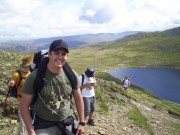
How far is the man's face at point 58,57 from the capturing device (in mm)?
6410

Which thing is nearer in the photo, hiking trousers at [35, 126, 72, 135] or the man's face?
the man's face

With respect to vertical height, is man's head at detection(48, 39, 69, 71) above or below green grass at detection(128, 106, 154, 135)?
above

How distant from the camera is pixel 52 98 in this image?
6.58 metres

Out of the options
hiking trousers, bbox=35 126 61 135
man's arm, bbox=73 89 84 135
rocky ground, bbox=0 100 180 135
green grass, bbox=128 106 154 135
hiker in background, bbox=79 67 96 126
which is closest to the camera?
hiking trousers, bbox=35 126 61 135

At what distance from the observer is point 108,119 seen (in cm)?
2145

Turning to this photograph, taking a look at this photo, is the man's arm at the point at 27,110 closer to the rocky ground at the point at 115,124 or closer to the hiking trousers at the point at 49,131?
the hiking trousers at the point at 49,131

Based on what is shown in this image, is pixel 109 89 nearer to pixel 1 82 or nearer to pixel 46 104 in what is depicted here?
pixel 1 82

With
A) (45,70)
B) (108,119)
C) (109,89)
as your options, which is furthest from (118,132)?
(45,70)

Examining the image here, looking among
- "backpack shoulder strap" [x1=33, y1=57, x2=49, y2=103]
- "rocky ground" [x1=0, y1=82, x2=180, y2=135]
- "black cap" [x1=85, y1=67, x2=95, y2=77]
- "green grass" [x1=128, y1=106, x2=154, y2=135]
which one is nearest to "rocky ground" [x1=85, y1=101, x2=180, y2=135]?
"rocky ground" [x1=0, y1=82, x2=180, y2=135]

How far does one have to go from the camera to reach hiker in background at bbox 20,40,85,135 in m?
6.39

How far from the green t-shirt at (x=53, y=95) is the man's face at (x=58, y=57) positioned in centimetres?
26

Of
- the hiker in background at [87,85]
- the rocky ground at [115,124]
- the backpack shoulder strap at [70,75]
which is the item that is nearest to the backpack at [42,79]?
the backpack shoulder strap at [70,75]

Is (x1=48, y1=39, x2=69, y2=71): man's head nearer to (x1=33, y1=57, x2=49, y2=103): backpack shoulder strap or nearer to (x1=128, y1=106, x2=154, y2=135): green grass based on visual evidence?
(x1=33, y1=57, x2=49, y2=103): backpack shoulder strap

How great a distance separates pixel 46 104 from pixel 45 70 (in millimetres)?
762
